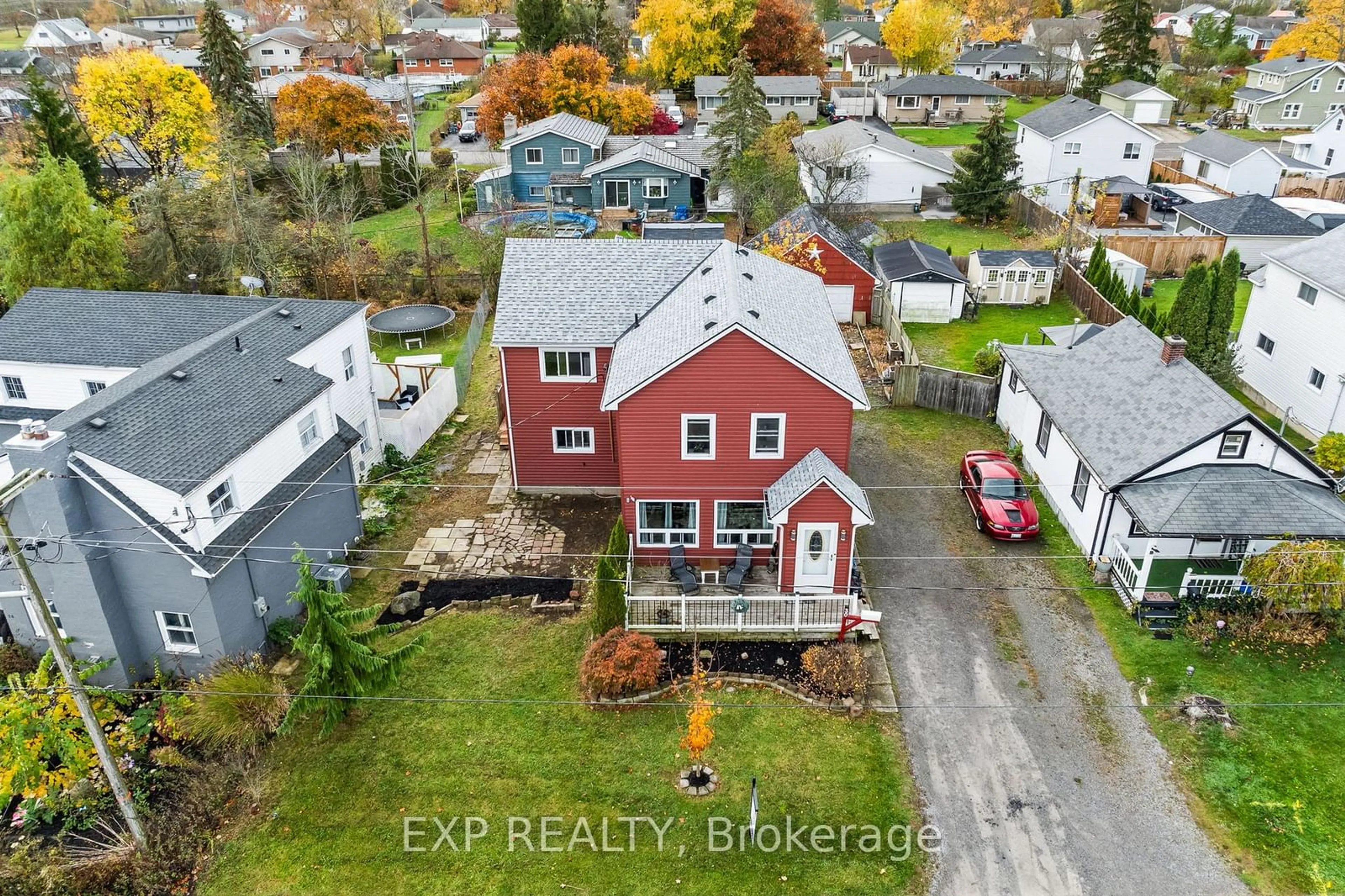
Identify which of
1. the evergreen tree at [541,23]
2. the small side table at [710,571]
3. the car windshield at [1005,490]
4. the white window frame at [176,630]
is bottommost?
the small side table at [710,571]

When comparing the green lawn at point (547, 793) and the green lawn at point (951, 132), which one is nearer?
the green lawn at point (547, 793)

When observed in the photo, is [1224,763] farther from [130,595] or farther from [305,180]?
[305,180]

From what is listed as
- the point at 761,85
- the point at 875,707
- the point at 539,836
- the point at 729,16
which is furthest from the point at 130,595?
the point at 729,16

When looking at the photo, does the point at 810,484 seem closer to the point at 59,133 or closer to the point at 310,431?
the point at 310,431

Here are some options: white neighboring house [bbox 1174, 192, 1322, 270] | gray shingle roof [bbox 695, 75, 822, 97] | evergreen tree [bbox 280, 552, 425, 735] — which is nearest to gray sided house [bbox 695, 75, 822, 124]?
gray shingle roof [bbox 695, 75, 822, 97]

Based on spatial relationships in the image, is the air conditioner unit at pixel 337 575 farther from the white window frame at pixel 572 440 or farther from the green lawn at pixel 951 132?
the green lawn at pixel 951 132

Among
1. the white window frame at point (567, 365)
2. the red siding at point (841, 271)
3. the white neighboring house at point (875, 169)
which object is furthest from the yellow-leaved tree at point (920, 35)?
the white window frame at point (567, 365)

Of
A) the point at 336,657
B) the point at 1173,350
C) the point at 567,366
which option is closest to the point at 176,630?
the point at 336,657

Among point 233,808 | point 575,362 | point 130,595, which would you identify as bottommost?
point 233,808
